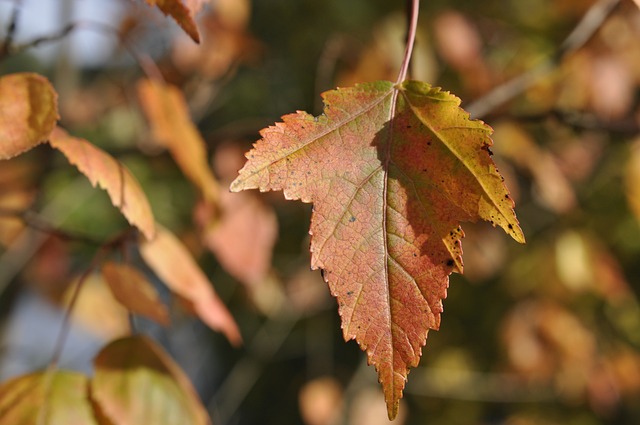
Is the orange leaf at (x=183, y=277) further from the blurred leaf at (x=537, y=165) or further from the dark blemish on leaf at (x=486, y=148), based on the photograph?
the blurred leaf at (x=537, y=165)

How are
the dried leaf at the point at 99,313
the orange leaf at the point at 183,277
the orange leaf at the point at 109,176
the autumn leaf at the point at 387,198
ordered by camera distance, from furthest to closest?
the dried leaf at the point at 99,313
the orange leaf at the point at 183,277
the orange leaf at the point at 109,176
the autumn leaf at the point at 387,198

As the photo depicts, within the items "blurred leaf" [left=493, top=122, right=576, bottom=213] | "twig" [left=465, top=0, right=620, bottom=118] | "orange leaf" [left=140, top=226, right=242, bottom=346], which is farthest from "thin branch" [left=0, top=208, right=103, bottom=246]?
"blurred leaf" [left=493, top=122, right=576, bottom=213]

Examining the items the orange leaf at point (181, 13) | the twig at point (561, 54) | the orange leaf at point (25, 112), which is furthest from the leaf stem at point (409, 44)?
the twig at point (561, 54)

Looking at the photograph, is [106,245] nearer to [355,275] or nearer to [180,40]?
[355,275]

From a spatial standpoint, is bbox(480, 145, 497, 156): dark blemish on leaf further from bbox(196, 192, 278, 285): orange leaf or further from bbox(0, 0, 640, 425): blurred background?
bbox(196, 192, 278, 285): orange leaf

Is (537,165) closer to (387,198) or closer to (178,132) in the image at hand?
(178,132)

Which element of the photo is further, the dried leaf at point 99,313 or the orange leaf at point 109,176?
the dried leaf at point 99,313
